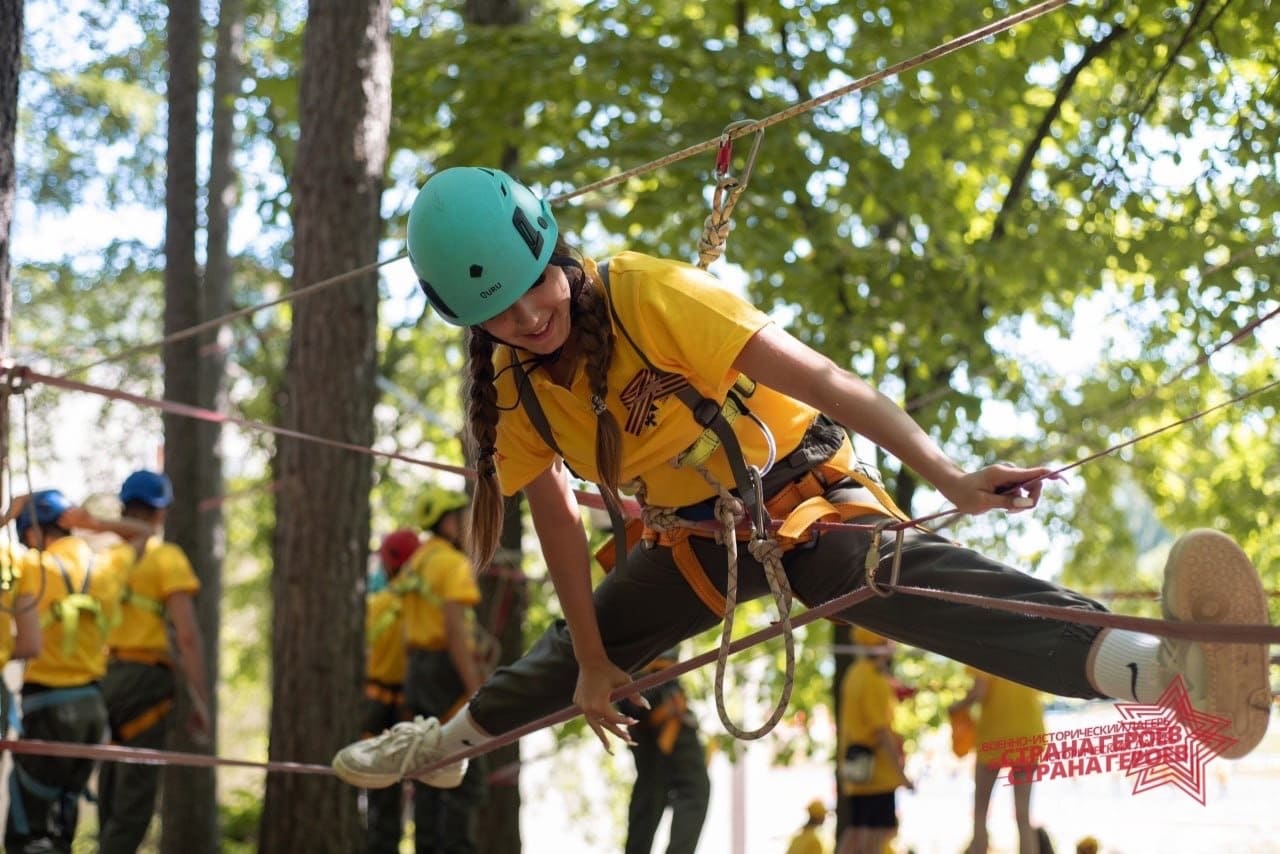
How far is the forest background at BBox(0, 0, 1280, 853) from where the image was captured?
6.25 metres

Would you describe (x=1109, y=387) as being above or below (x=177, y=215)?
below

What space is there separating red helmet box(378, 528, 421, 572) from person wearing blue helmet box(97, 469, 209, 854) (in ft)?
4.13

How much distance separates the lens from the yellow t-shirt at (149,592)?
6.73 meters

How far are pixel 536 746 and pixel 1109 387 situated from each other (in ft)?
38.3

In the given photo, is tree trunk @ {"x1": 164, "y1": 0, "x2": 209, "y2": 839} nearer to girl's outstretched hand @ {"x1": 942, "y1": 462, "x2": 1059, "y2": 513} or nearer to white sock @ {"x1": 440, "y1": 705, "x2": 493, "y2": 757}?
white sock @ {"x1": 440, "y1": 705, "x2": 493, "y2": 757}

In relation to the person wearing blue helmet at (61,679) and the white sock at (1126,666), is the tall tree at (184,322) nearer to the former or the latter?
the person wearing blue helmet at (61,679)

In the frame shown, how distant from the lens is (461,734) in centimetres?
387

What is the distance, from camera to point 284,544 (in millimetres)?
6262

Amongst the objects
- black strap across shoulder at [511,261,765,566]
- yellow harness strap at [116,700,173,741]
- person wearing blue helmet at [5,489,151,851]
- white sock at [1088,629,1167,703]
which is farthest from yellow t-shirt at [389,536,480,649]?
white sock at [1088,629,1167,703]

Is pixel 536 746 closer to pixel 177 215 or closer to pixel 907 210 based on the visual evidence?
pixel 177 215

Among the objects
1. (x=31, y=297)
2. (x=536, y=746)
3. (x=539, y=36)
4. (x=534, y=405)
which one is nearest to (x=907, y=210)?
(x=539, y=36)

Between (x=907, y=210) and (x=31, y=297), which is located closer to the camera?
(x=907, y=210)

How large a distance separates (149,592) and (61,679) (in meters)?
0.67

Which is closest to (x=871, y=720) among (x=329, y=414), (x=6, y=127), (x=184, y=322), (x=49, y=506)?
(x=329, y=414)
